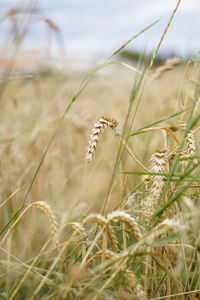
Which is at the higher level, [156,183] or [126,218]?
[156,183]

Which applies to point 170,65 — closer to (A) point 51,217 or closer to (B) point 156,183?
(B) point 156,183

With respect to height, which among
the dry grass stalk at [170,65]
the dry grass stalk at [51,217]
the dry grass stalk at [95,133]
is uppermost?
the dry grass stalk at [170,65]

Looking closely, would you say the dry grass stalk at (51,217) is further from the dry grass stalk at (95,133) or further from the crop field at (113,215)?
the dry grass stalk at (95,133)

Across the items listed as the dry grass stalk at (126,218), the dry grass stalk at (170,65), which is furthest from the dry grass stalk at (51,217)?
the dry grass stalk at (170,65)

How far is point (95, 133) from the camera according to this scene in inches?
38.2

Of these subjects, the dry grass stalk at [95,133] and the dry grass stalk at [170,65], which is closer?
the dry grass stalk at [95,133]

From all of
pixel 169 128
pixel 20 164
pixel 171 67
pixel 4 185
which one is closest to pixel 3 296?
pixel 169 128

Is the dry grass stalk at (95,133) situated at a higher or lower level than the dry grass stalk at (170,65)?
lower

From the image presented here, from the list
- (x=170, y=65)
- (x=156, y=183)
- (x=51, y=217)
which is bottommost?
(x=51, y=217)

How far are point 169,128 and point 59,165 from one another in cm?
124

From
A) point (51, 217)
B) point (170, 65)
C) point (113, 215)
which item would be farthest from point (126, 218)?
point (170, 65)

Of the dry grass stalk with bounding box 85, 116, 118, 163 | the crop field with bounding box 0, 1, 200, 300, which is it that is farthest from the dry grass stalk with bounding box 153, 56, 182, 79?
the dry grass stalk with bounding box 85, 116, 118, 163

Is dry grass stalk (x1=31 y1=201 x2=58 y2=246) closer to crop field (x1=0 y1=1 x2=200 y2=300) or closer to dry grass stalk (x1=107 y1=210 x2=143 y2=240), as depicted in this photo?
crop field (x1=0 y1=1 x2=200 y2=300)

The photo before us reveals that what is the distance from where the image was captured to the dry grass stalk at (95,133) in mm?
953
